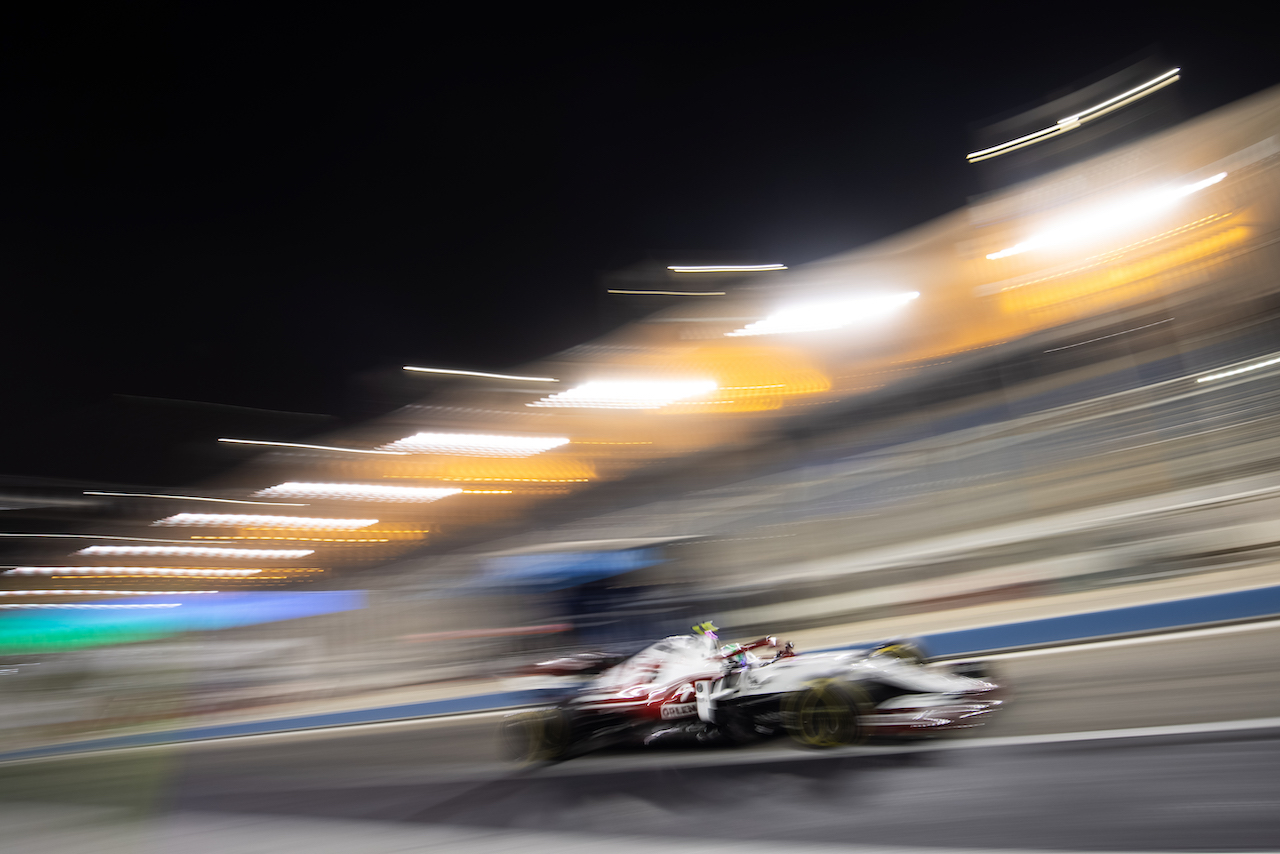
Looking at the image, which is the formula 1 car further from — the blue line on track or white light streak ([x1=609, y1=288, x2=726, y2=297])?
white light streak ([x1=609, y1=288, x2=726, y2=297])

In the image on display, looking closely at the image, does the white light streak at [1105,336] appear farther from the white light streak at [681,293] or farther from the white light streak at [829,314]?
the white light streak at [681,293]

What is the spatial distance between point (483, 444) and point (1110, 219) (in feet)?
50.1

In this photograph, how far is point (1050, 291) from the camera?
894 cm

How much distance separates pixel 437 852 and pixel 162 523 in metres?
26.4

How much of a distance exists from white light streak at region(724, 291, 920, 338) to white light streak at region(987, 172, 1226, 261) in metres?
1.59

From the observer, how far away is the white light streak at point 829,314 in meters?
11.1

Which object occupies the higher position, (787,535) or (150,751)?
(787,535)

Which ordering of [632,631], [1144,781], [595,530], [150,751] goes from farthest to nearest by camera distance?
[595,530] < [150,751] < [632,631] < [1144,781]

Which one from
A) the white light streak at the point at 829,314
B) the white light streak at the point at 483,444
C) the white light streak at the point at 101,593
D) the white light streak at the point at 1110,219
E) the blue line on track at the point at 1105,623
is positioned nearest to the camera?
the blue line on track at the point at 1105,623

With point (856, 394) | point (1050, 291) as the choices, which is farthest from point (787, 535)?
point (1050, 291)

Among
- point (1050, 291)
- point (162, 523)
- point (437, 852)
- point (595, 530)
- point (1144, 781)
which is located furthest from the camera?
point (162, 523)

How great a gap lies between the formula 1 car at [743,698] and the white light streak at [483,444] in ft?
42.6

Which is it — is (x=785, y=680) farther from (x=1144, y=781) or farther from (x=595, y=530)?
(x=595, y=530)

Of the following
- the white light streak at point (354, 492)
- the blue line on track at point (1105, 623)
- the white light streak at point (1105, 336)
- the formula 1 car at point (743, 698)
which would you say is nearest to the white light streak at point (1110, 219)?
the white light streak at point (1105, 336)
